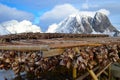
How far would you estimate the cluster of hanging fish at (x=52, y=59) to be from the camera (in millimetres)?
4367

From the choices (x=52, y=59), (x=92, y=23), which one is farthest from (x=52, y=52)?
(x=92, y=23)

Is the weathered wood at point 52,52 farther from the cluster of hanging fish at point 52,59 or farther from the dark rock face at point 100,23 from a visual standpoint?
the dark rock face at point 100,23

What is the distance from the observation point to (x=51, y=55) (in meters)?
4.22

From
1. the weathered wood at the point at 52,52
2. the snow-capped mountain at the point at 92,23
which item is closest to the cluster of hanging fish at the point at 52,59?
the weathered wood at the point at 52,52

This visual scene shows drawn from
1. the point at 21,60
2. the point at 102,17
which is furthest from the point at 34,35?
the point at 102,17

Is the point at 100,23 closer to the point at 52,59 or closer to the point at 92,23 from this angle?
the point at 92,23

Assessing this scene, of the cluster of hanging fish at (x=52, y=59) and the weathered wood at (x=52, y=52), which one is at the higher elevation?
the weathered wood at (x=52, y=52)

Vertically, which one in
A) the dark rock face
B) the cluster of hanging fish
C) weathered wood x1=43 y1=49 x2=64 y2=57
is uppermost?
the dark rock face

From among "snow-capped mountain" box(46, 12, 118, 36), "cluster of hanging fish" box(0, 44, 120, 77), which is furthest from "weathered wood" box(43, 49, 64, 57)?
"snow-capped mountain" box(46, 12, 118, 36)

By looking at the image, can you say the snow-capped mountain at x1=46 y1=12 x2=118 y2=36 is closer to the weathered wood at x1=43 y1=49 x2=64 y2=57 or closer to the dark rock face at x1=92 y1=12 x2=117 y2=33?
the dark rock face at x1=92 y1=12 x2=117 y2=33

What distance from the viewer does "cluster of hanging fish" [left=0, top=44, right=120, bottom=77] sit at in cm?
437

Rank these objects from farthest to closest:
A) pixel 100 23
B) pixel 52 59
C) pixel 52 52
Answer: pixel 100 23, pixel 52 59, pixel 52 52

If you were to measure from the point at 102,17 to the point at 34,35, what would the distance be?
3081 centimetres

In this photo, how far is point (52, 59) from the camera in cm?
438
